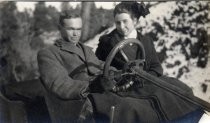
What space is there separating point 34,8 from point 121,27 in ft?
2.11

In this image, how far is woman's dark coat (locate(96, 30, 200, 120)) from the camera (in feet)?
12.4

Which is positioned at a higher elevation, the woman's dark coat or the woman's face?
the woman's face

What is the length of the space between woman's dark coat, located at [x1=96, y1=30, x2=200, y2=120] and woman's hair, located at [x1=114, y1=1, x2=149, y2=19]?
154 mm

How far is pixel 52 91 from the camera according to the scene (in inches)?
146

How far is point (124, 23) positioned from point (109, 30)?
121mm

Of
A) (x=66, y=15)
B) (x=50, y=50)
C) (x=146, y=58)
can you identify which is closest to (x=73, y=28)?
(x=66, y=15)

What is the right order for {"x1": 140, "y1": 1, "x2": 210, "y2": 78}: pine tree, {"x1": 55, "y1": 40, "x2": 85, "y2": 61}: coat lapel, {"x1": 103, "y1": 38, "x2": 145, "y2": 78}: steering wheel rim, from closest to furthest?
{"x1": 103, "y1": 38, "x2": 145, "y2": 78}: steering wheel rim, {"x1": 55, "y1": 40, "x2": 85, "y2": 61}: coat lapel, {"x1": 140, "y1": 1, "x2": 210, "y2": 78}: pine tree

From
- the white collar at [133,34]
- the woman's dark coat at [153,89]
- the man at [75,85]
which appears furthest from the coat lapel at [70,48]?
the white collar at [133,34]

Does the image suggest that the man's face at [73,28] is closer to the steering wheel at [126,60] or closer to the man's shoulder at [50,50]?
the man's shoulder at [50,50]

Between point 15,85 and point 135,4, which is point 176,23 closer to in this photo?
point 135,4

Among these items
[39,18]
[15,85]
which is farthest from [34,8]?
[15,85]

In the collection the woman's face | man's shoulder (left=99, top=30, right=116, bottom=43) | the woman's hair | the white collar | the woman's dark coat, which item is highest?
the woman's hair

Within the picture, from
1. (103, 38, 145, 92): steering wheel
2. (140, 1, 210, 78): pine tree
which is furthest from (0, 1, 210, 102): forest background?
(103, 38, 145, 92): steering wheel

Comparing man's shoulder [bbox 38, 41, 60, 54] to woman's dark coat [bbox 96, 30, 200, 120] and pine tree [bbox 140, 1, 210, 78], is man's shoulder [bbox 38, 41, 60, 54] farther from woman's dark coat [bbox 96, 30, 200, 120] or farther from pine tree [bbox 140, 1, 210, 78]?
pine tree [bbox 140, 1, 210, 78]
